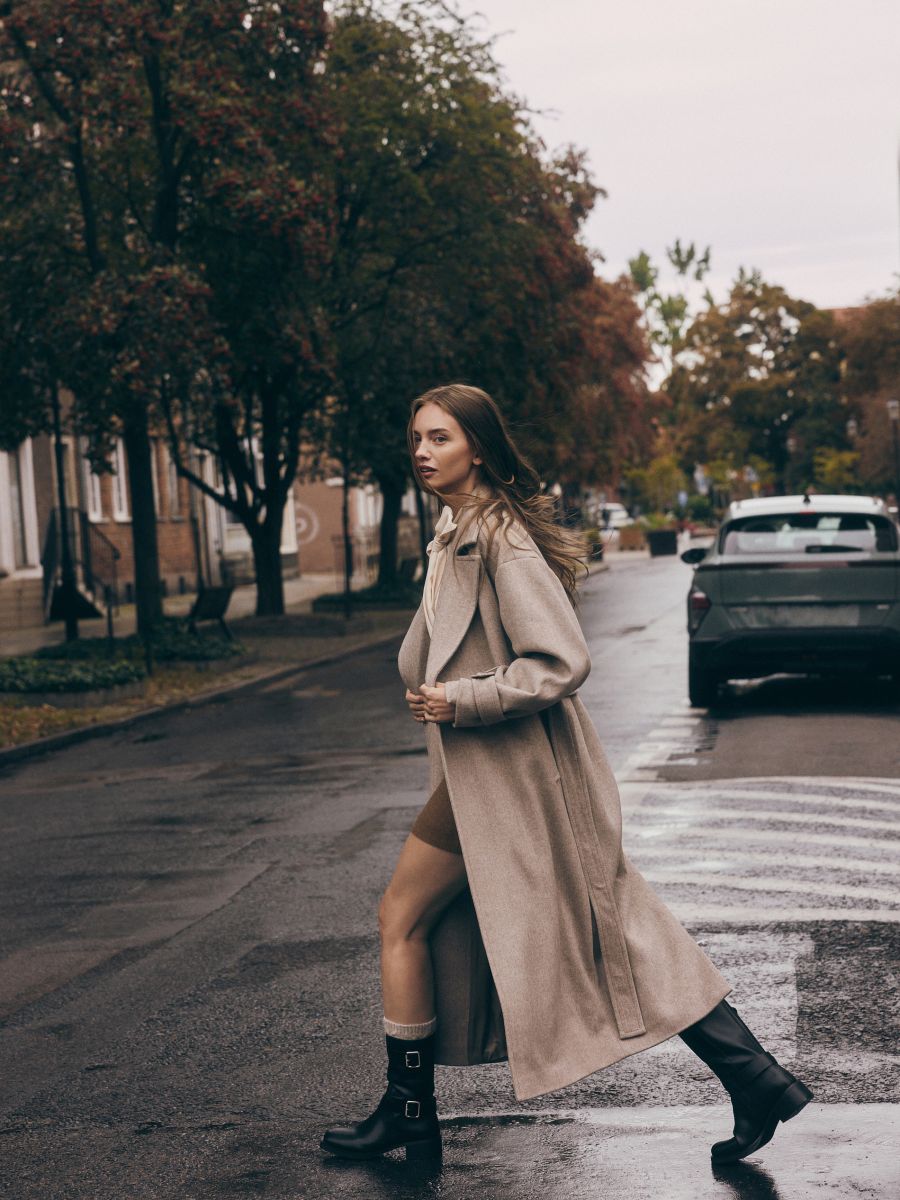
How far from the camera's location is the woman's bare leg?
13.5 ft

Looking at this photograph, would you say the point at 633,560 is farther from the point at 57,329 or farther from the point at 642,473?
the point at 57,329

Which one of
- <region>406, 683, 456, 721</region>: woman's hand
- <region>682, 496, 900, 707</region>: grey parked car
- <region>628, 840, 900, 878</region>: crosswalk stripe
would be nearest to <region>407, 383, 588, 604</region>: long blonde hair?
<region>406, 683, 456, 721</region>: woman's hand

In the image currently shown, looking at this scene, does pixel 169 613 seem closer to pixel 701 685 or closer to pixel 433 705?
pixel 701 685

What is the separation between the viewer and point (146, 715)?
16.9 meters

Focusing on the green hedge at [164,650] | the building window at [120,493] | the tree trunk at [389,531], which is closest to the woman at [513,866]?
the green hedge at [164,650]

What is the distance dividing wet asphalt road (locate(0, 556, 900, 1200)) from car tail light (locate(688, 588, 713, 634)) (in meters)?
1.34

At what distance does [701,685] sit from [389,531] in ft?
77.0

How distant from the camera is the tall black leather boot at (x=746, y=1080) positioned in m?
4.06

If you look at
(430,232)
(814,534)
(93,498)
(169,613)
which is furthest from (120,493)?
(814,534)

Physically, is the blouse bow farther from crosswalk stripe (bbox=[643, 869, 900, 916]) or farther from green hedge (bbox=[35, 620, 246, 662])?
green hedge (bbox=[35, 620, 246, 662])

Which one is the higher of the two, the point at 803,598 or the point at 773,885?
the point at 803,598

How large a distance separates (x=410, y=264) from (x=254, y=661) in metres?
9.37

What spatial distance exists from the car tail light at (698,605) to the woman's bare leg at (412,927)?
411 inches

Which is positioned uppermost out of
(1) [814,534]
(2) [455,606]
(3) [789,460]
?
(3) [789,460]
